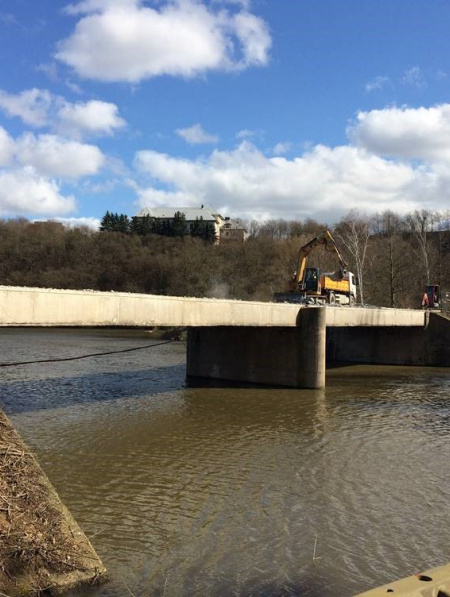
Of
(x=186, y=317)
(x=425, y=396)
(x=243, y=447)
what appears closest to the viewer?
(x=243, y=447)

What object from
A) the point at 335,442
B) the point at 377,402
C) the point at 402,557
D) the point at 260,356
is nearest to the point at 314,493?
the point at 402,557

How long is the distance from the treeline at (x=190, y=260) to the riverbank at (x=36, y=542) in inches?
2633

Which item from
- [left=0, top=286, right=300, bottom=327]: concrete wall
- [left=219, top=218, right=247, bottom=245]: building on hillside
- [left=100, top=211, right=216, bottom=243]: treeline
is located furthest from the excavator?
[left=219, top=218, right=247, bottom=245]: building on hillside

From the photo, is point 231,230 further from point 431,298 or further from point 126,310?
point 126,310

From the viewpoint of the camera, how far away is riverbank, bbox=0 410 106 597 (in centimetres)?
636

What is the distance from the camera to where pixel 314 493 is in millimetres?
11148

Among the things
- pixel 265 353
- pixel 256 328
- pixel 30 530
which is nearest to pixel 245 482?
pixel 30 530

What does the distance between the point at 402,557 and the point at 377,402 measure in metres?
14.6

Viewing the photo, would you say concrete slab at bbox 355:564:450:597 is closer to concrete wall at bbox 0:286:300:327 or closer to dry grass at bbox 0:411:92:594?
dry grass at bbox 0:411:92:594

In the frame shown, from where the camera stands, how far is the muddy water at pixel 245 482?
7.81 meters

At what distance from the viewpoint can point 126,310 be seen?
53.7 ft

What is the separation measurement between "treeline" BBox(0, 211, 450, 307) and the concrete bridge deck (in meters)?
51.9

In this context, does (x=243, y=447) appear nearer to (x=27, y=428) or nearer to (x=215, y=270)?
(x=27, y=428)

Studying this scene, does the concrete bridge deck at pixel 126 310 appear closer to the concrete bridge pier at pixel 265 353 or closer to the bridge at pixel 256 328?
the bridge at pixel 256 328
